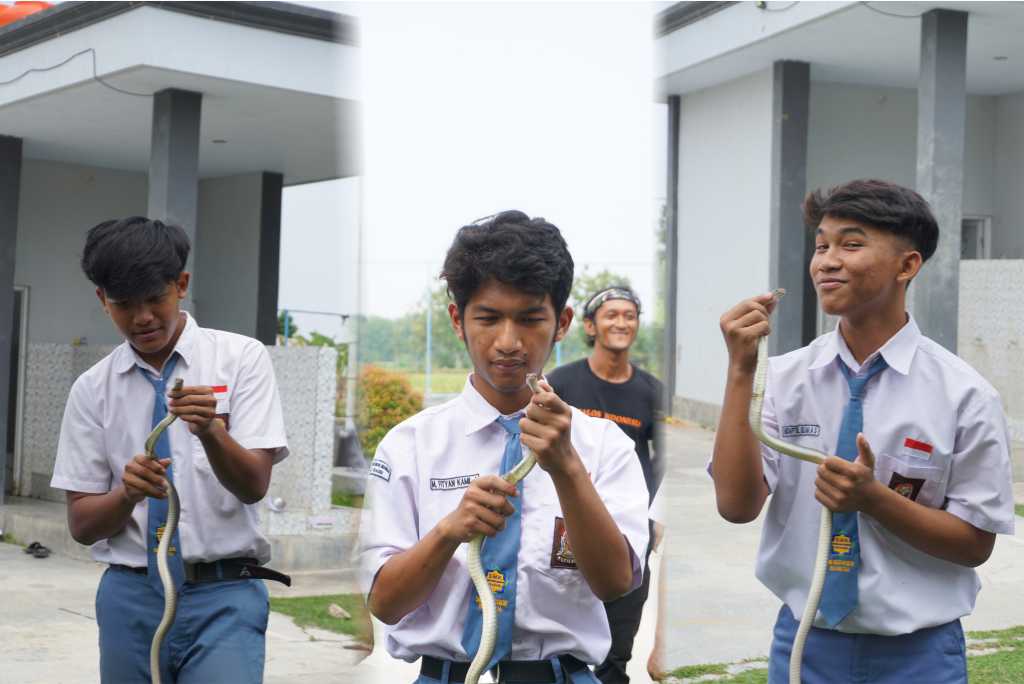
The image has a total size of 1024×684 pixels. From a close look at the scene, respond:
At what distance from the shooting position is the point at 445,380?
222 cm

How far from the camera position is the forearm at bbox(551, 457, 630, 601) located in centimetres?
184

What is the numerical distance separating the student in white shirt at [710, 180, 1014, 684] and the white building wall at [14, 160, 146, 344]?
10123mm

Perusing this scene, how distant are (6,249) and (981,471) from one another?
951cm

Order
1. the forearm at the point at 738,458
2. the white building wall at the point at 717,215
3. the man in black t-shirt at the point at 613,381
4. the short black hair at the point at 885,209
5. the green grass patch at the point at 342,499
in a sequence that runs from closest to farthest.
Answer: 1. the forearm at the point at 738,458
2. the short black hair at the point at 885,209
3. the man in black t-shirt at the point at 613,381
4. the green grass patch at the point at 342,499
5. the white building wall at the point at 717,215

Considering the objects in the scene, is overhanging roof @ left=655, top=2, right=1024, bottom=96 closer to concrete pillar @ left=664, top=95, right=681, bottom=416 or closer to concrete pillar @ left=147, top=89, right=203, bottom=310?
concrete pillar @ left=664, top=95, right=681, bottom=416

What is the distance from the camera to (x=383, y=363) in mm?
2000

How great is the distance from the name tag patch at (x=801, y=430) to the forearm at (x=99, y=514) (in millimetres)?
1426

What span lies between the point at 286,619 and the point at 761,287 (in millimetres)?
6550

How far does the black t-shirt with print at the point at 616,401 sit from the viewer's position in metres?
4.34

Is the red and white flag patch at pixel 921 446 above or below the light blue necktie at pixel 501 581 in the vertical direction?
above

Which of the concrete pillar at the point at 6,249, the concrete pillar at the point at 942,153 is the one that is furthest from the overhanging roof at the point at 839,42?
the concrete pillar at the point at 6,249

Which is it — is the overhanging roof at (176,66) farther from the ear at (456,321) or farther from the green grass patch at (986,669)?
the ear at (456,321)

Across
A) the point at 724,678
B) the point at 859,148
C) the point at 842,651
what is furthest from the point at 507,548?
the point at 859,148

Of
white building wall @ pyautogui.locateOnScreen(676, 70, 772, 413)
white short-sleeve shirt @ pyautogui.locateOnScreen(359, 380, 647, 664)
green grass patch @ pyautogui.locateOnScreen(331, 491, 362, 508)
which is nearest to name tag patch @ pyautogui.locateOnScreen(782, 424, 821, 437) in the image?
white short-sleeve shirt @ pyautogui.locateOnScreen(359, 380, 647, 664)
